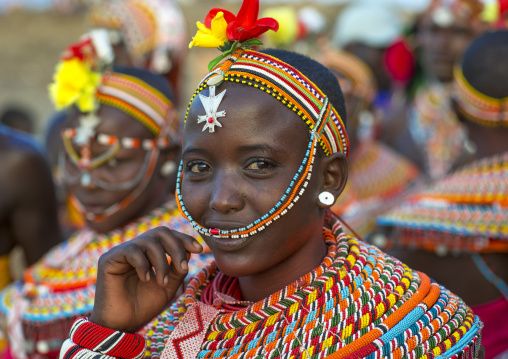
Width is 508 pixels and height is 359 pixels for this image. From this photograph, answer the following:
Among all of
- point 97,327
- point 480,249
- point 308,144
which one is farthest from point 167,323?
point 480,249

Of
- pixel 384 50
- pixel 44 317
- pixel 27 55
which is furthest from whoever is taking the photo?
pixel 27 55

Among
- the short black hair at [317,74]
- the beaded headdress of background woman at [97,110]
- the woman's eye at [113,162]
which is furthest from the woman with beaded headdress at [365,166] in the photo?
the short black hair at [317,74]

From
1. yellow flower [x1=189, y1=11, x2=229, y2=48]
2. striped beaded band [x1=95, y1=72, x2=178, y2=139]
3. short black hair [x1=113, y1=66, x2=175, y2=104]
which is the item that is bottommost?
striped beaded band [x1=95, y1=72, x2=178, y2=139]

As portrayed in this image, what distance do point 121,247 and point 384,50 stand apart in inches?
286

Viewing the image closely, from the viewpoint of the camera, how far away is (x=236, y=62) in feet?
7.78

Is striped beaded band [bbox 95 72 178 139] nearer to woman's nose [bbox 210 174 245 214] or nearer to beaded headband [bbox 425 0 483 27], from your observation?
woman's nose [bbox 210 174 245 214]

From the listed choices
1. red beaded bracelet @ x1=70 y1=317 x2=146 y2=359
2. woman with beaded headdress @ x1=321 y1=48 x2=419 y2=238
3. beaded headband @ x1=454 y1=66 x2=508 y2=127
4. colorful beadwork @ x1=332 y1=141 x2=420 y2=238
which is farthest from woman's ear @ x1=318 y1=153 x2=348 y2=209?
colorful beadwork @ x1=332 y1=141 x2=420 y2=238

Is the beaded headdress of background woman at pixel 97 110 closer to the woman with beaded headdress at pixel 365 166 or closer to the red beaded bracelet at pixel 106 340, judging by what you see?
the red beaded bracelet at pixel 106 340

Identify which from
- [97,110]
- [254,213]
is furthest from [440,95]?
[254,213]

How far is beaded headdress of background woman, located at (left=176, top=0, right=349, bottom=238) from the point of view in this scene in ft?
7.50

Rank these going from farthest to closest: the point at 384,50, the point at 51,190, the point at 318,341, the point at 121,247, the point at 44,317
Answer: the point at 384,50, the point at 51,190, the point at 44,317, the point at 121,247, the point at 318,341

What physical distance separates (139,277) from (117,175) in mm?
1349

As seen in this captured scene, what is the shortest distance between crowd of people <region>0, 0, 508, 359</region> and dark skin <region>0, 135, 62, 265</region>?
0.03 feet

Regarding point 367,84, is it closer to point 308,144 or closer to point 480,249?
point 480,249
